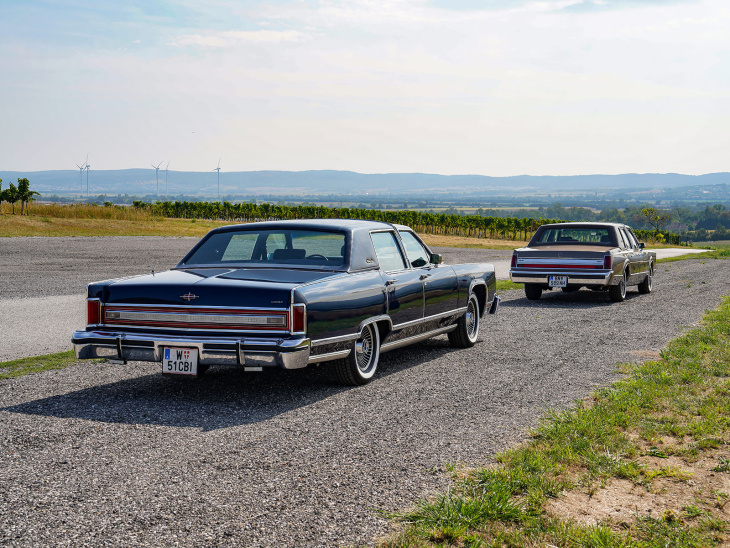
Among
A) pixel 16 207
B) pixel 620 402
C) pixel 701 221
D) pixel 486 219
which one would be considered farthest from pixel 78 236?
pixel 701 221

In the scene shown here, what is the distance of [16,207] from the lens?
163 feet

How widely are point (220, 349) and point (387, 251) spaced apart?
253cm

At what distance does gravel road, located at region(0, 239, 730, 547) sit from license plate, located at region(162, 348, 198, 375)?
0.33 meters

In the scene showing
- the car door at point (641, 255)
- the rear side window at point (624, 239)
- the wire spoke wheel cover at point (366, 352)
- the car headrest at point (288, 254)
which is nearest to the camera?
the wire spoke wheel cover at point (366, 352)

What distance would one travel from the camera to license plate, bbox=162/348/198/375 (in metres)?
6.23

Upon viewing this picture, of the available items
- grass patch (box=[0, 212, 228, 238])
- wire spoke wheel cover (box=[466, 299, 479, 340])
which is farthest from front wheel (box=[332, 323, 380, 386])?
grass patch (box=[0, 212, 228, 238])

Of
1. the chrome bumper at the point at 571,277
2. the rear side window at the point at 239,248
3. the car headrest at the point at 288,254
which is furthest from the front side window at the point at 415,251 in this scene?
the chrome bumper at the point at 571,277

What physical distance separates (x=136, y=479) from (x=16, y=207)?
5059cm

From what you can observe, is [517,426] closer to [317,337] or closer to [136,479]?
[317,337]

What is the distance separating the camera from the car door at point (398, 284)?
300 inches

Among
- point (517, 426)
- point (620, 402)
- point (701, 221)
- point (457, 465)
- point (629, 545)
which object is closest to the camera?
point (629, 545)

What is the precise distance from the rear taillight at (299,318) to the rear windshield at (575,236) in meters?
10.8

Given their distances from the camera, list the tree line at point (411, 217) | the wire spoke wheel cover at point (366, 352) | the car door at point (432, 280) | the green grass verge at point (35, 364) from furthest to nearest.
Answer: the tree line at point (411, 217) < the car door at point (432, 280) < the green grass verge at point (35, 364) < the wire spoke wheel cover at point (366, 352)

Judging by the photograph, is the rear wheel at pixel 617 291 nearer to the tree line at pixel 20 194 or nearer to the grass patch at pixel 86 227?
the grass patch at pixel 86 227
